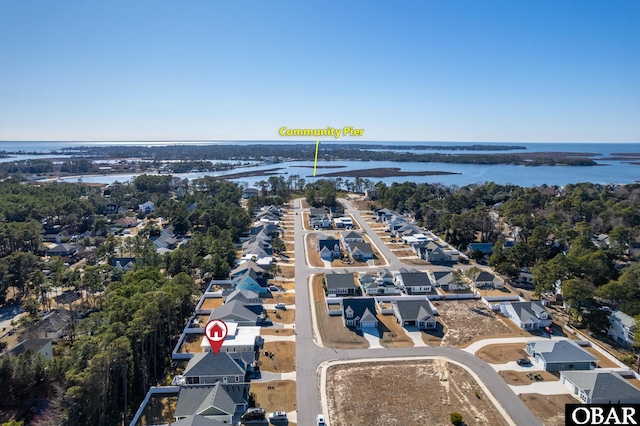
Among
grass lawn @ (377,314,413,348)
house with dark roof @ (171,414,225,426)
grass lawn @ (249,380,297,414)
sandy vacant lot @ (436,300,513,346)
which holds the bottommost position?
grass lawn @ (249,380,297,414)

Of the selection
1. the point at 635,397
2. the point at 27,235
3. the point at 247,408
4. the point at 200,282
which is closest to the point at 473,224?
the point at 635,397

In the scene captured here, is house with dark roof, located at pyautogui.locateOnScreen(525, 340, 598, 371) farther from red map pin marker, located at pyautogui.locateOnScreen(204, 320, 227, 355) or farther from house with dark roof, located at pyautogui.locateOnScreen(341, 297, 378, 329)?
red map pin marker, located at pyautogui.locateOnScreen(204, 320, 227, 355)

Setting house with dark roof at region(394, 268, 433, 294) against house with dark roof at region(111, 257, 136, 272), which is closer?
house with dark roof at region(394, 268, 433, 294)

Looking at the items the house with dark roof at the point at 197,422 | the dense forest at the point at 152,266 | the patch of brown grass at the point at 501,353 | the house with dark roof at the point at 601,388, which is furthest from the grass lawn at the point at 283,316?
the house with dark roof at the point at 601,388

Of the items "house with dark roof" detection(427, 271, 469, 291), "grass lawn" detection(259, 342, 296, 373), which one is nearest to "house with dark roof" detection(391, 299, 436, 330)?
"house with dark roof" detection(427, 271, 469, 291)

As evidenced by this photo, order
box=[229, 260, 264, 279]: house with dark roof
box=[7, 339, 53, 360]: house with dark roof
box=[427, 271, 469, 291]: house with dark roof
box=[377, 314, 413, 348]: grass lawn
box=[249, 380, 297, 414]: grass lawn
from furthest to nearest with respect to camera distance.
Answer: box=[229, 260, 264, 279]: house with dark roof → box=[427, 271, 469, 291]: house with dark roof → box=[377, 314, 413, 348]: grass lawn → box=[7, 339, 53, 360]: house with dark roof → box=[249, 380, 297, 414]: grass lawn

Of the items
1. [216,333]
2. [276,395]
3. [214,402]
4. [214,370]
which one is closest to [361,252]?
[216,333]
